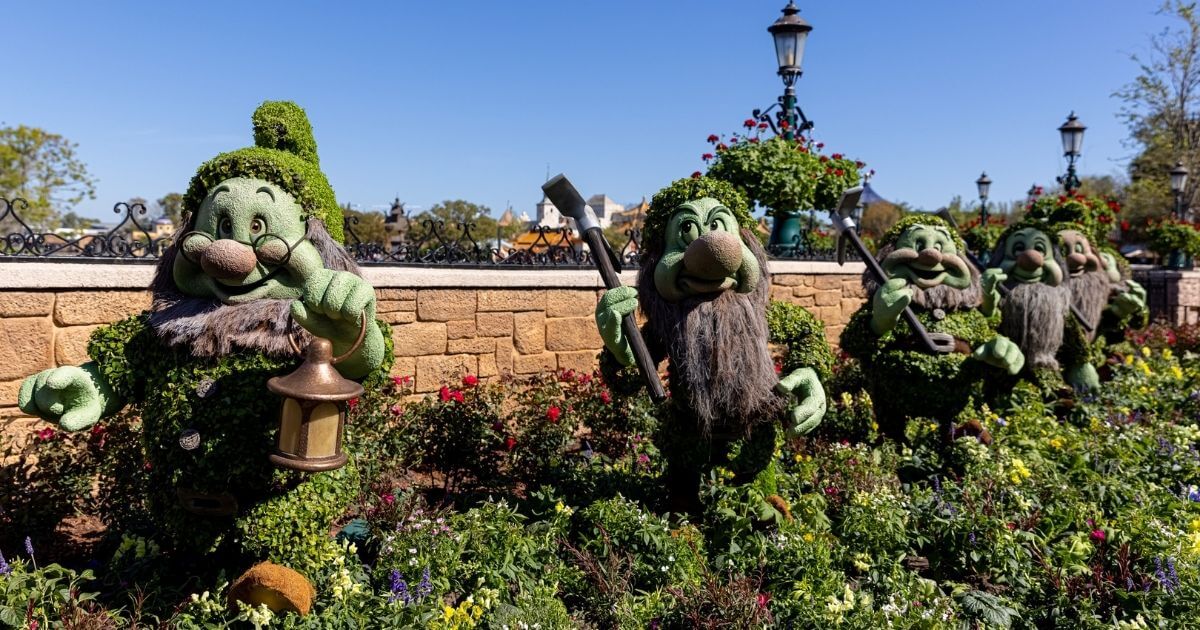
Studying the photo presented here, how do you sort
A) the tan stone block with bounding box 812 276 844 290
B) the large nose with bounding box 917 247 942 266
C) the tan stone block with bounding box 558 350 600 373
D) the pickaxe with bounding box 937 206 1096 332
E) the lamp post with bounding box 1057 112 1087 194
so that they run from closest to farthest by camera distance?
the large nose with bounding box 917 247 942 266 → the pickaxe with bounding box 937 206 1096 332 → the tan stone block with bounding box 558 350 600 373 → the tan stone block with bounding box 812 276 844 290 → the lamp post with bounding box 1057 112 1087 194

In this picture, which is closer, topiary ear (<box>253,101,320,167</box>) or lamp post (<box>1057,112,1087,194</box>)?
topiary ear (<box>253,101,320,167</box>)

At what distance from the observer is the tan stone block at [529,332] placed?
237 inches

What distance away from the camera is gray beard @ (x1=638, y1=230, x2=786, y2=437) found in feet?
11.3

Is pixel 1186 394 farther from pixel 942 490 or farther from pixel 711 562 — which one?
pixel 711 562

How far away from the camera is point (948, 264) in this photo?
16.0ft

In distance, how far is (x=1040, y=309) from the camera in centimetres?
566

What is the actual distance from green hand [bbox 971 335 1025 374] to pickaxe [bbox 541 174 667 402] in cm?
222

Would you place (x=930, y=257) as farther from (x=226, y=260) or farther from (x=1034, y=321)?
(x=226, y=260)

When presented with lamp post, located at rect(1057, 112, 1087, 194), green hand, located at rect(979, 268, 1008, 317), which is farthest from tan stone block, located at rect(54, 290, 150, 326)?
lamp post, located at rect(1057, 112, 1087, 194)

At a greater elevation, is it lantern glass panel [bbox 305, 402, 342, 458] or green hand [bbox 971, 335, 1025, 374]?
green hand [bbox 971, 335, 1025, 374]

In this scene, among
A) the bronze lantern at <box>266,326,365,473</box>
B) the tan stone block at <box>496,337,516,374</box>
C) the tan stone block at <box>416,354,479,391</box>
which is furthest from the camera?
the tan stone block at <box>496,337,516,374</box>

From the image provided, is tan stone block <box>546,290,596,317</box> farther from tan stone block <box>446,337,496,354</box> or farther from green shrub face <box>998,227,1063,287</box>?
green shrub face <box>998,227,1063,287</box>

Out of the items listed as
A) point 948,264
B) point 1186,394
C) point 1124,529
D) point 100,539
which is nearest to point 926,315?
point 948,264

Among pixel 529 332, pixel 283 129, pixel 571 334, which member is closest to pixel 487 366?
pixel 529 332
